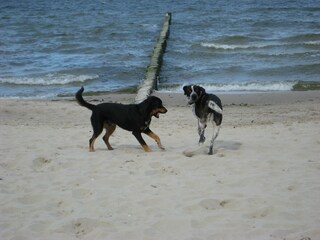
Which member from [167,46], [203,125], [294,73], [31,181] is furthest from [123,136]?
[167,46]

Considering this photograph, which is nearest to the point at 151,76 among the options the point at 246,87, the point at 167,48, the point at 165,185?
the point at 246,87

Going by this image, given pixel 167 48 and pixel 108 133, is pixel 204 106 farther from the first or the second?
pixel 167 48

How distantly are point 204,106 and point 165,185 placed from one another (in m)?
2.02

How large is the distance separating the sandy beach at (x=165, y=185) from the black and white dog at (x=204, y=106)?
47 cm

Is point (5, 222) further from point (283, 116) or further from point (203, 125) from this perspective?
point (283, 116)

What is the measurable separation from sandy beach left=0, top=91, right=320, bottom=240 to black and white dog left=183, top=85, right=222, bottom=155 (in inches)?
18.5

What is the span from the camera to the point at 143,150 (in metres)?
8.95

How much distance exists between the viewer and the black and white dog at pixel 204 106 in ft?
27.1

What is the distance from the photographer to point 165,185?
6789 millimetres

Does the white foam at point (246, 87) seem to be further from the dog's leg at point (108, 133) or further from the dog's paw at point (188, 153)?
the dog's paw at point (188, 153)

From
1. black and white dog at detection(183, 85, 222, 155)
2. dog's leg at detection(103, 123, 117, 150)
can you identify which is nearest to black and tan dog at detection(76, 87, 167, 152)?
dog's leg at detection(103, 123, 117, 150)

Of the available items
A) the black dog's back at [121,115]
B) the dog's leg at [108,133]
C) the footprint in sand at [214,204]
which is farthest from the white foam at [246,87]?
the footprint in sand at [214,204]

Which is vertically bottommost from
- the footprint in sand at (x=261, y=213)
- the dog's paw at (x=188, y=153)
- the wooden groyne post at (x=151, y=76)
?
the wooden groyne post at (x=151, y=76)

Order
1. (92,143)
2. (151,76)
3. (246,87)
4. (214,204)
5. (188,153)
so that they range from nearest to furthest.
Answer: (214,204)
(188,153)
(92,143)
(246,87)
(151,76)
